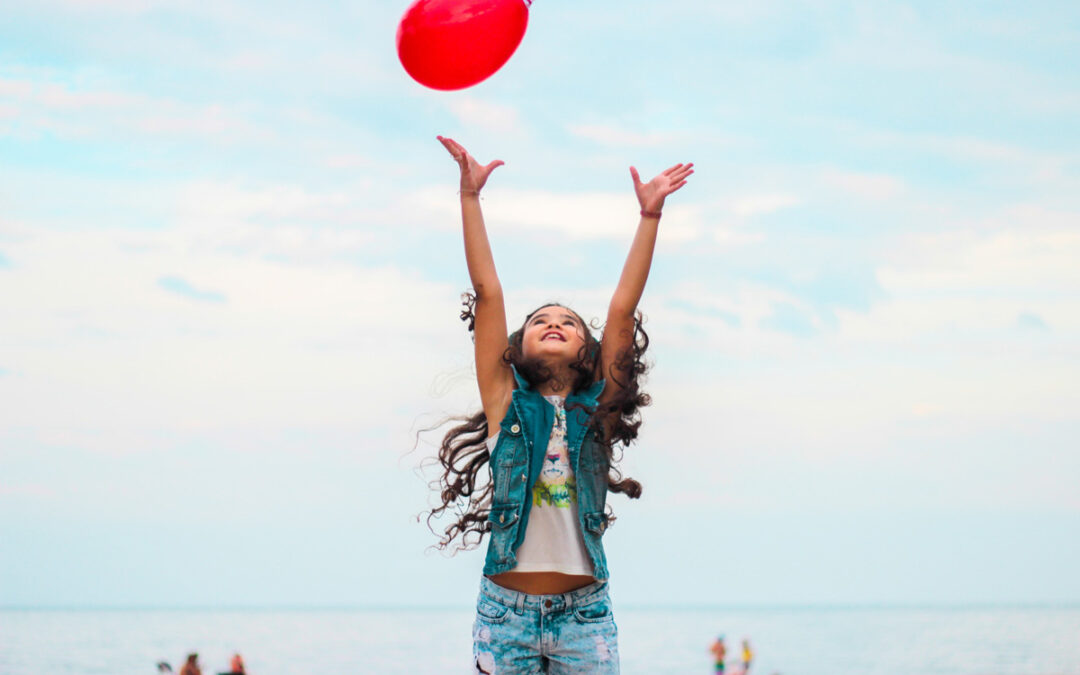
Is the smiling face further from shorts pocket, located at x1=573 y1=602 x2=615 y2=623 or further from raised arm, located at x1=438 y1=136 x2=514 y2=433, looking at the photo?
shorts pocket, located at x1=573 y1=602 x2=615 y2=623

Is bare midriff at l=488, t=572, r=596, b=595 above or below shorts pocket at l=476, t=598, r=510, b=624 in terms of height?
above

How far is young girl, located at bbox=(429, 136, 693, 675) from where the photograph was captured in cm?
421

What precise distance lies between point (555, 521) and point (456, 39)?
1923mm

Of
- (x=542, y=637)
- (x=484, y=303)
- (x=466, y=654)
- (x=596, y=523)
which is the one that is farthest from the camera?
(x=466, y=654)

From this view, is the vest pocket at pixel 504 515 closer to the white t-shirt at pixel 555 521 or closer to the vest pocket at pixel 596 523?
the white t-shirt at pixel 555 521

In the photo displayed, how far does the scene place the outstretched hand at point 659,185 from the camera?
4566 millimetres

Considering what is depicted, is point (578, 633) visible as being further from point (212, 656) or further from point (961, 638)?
point (961, 638)

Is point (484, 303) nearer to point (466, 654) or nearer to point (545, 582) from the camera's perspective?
point (545, 582)

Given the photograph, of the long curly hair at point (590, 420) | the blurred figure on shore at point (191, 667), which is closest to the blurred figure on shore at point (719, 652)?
the blurred figure on shore at point (191, 667)

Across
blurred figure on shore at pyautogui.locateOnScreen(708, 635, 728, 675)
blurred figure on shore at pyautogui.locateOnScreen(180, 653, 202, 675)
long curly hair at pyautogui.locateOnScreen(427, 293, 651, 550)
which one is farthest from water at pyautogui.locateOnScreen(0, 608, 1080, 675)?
long curly hair at pyautogui.locateOnScreen(427, 293, 651, 550)

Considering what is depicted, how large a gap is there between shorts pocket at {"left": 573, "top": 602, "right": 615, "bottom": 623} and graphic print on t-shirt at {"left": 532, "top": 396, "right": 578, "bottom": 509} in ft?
1.22

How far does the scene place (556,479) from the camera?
4387mm

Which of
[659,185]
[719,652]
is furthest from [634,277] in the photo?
[719,652]

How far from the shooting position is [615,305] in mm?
4582
